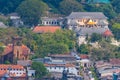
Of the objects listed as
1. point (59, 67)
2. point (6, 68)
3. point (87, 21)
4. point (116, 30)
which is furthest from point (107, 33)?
point (6, 68)

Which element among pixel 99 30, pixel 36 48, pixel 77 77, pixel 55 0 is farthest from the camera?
pixel 55 0

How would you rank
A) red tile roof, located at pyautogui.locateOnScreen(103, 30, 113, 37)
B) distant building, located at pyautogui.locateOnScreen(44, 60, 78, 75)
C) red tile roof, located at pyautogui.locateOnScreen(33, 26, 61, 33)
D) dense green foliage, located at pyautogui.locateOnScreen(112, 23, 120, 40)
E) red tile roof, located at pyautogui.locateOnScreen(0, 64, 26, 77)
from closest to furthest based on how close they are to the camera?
1. red tile roof, located at pyautogui.locateOnScreen(0, 64, 26, 77)
2. distant building, located at pyautogui.locateOnScreen(44, 60, 78, 75)
3. red tile roof, located at pyautogui.locateOnScreen(103, 30, 113, 37)
4. red tile roof, located at pyautogui.locateOnScreen(33, 26, 61, 33)
5. dense green foliage, located at pyautogui.locateOnScreen(112, 23, 120, 40)

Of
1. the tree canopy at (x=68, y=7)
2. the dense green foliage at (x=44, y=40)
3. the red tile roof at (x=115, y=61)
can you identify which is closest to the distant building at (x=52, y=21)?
the tree canopy at (x=68, y=7)

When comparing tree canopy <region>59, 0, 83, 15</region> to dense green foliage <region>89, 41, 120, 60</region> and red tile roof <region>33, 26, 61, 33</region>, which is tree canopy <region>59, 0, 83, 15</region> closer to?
red tile roof <region>33, 26, 61, 33</region>

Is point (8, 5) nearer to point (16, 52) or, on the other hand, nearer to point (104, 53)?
point (16, 52)

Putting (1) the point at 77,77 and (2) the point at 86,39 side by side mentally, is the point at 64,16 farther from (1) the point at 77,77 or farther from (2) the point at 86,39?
(1) the point at 77,77

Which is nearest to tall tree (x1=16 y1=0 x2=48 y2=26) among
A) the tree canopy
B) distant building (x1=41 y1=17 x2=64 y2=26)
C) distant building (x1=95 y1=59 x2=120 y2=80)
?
distant building (x1=41 y1=17 x2=64 y2=26)

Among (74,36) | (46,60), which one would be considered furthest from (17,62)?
(74,36)

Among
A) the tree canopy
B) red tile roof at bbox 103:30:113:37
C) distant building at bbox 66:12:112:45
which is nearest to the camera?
red tile roof at bbox 103:30:113:37
